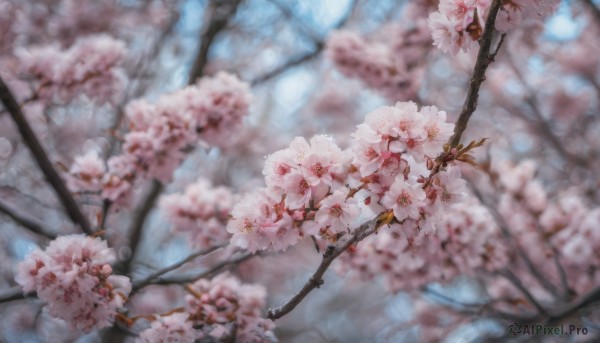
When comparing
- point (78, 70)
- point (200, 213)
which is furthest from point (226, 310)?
point (78, 70)

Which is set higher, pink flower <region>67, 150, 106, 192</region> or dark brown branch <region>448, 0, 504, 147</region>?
pink flower <region>67, 150, 106, 192</region>

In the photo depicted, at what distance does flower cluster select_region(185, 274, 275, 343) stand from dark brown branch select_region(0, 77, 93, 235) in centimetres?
87

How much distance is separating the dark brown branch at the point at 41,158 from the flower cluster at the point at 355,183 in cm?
147

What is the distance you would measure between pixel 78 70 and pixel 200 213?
1.44 meters

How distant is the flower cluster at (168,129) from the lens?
11.1 feet

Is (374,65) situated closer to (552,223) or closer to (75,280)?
(552,223)

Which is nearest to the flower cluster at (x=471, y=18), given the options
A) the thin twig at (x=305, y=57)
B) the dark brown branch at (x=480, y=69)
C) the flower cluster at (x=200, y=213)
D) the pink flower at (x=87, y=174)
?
the dark brown branch at (x=480, y=69)

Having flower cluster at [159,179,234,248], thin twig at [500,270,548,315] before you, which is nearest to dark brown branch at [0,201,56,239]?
flower cluster at [159,179,234,248]

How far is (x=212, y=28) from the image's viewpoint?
567cm

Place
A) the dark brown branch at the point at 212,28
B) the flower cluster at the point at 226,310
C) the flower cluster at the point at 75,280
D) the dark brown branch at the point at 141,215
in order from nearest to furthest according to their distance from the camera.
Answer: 1. the flower cluster at the point at 75,280
2. the flower cluster at the point at 226,310
3. the dark brown branch at the point at 141,215
4. the dark brown branch at the point at 212,28

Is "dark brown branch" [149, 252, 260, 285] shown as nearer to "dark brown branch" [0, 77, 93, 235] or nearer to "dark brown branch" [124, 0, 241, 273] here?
"dark brown branch" [0, 77, 93, 235]

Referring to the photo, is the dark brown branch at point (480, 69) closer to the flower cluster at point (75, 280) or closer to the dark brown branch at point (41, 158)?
the flower cluster at point (75, 280)

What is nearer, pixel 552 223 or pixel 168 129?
pixel 168 129

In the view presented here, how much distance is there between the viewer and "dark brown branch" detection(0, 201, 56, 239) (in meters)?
3.03
